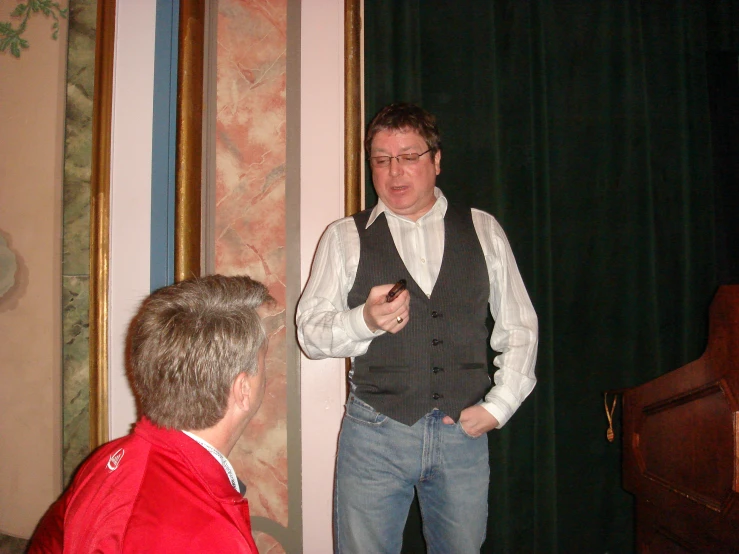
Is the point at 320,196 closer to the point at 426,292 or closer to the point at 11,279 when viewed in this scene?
the point at 426,292

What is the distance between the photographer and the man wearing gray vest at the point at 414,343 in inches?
53.5

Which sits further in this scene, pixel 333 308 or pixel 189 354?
pixel 333 308

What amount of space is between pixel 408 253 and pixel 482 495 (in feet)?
2.26

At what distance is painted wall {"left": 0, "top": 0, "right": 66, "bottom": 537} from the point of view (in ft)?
6.14

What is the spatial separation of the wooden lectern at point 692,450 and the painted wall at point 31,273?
6.42ft

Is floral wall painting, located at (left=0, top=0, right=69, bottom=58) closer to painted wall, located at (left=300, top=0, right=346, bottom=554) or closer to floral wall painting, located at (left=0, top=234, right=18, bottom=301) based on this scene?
floral wall painting, located at (left=0, top=234, right=18, bottom=301)

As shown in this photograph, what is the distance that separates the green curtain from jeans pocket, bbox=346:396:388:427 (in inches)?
31.8

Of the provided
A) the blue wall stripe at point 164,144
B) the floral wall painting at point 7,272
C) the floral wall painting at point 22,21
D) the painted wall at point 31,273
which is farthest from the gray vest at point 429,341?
the floral wall painting at point 22,21

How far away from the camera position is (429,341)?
4.60 feet

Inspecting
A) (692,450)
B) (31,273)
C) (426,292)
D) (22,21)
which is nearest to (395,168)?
(426,292)

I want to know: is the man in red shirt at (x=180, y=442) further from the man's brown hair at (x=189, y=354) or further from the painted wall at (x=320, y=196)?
the painted wall at (x=320, y=196)

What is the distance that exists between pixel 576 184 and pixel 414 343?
119 cm

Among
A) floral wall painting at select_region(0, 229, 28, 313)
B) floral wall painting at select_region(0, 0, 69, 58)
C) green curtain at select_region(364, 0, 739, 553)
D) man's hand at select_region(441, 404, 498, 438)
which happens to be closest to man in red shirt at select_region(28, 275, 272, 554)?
man's hand at select_region(441, 404, 498, 438)

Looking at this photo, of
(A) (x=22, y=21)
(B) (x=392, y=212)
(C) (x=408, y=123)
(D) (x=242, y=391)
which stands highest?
(A) (x=22, y=21)
